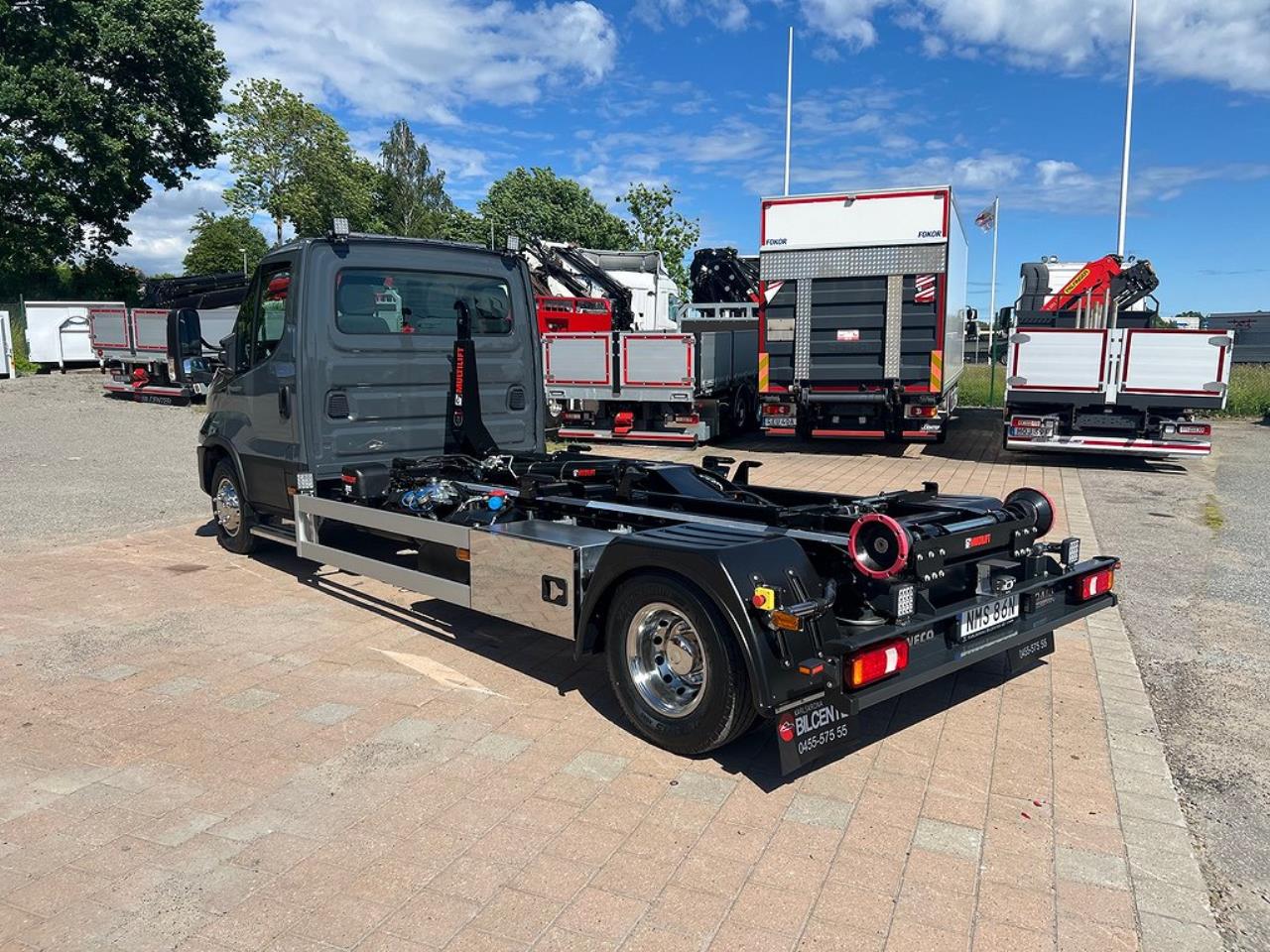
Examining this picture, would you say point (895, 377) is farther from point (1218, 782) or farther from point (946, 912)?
point (946, 912)

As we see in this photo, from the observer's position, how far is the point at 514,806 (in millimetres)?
3561

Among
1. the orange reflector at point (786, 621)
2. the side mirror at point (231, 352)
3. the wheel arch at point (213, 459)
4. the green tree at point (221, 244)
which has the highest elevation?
the green tree at point (221, 244)

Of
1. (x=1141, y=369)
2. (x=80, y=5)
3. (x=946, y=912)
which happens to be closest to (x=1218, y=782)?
(x=946, y=912)

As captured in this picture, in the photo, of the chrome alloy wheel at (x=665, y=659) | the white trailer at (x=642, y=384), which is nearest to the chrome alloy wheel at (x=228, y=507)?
the chrome alloy wheel at (x=665, y=659)

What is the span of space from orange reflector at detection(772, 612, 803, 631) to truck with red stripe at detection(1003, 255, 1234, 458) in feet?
37.8

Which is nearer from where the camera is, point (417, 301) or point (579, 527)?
point (579, 527)

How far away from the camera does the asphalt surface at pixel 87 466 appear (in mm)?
→ 9375

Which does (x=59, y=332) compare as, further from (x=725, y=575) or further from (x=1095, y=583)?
(x=1095, y=583)

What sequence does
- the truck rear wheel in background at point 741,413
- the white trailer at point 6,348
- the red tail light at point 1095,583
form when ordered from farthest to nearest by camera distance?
the white trailer at point 6,348
the truck rear wheel in background at point 741,413
the red tail light at point 1095,583

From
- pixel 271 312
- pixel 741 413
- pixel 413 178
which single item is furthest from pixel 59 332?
pixel 413 178

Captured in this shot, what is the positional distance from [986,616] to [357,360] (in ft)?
14.9

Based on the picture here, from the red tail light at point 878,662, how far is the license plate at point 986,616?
1.46 ft

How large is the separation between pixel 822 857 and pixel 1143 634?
3774mm

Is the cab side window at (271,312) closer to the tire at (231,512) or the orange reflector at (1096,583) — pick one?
the tire at (231,512)
